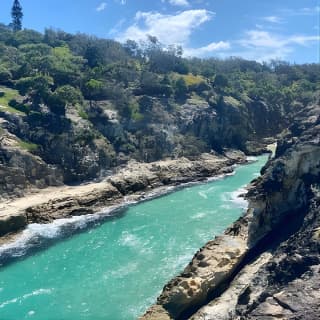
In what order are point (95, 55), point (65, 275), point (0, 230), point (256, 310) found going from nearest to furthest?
point (256, 310), point (65, 275), point (0, 230), point (95, 55)

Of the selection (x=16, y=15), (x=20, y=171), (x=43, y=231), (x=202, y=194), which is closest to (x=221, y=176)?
(x=202, y=194)

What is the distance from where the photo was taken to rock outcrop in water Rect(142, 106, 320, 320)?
90.0 feet

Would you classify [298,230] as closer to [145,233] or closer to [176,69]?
[145,233]

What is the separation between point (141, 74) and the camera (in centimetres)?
10481

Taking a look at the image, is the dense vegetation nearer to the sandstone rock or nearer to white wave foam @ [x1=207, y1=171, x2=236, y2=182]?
white wave foam @ [x1=207, y1=171, x2=236, y2=182]

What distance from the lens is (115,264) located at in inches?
1746

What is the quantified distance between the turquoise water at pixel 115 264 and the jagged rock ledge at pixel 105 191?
13.1 ft

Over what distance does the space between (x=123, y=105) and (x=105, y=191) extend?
86.9 ft

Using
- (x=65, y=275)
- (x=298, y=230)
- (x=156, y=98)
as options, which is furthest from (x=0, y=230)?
(x=156, y=98)

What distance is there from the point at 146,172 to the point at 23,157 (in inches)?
762

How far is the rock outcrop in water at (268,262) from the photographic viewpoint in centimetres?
2744

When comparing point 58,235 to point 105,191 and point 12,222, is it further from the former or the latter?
point 105,191

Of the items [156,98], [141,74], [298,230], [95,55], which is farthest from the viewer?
[95,55]

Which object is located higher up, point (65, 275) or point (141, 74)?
point (141, 74)
